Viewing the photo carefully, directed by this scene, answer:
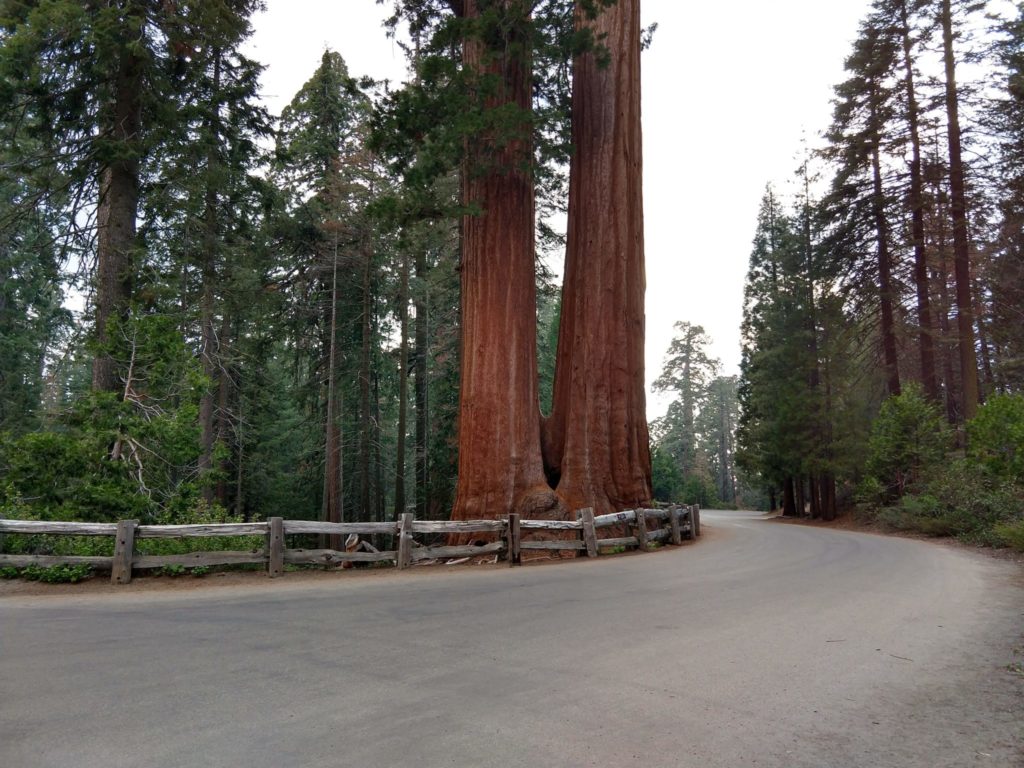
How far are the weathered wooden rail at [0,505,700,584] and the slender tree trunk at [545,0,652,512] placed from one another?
4.12 feet

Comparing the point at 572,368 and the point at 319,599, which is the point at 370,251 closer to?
the point at 572,368

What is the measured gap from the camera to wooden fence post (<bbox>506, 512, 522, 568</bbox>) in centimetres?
1123

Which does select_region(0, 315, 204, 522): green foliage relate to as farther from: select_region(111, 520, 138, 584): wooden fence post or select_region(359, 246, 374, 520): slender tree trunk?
select_region(359, 246, 374, 520): slender tree trunk

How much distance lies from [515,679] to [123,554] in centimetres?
727

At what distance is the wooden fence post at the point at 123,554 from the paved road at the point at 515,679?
3.51 feet

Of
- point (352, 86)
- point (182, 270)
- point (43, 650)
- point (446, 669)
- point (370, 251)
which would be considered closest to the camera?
point (446, 669)

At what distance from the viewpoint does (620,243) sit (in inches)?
584

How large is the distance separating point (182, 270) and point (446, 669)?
15.6m

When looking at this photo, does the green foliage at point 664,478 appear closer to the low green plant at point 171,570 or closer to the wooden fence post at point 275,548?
the wooden fence post at point 275,548

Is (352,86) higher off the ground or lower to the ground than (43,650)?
higher

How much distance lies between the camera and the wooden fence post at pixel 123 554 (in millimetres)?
8836

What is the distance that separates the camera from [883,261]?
26.2 meters

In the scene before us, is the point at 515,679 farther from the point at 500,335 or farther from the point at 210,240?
the point at 210,240

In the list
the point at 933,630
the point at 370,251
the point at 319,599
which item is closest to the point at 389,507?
the point at 370,251
